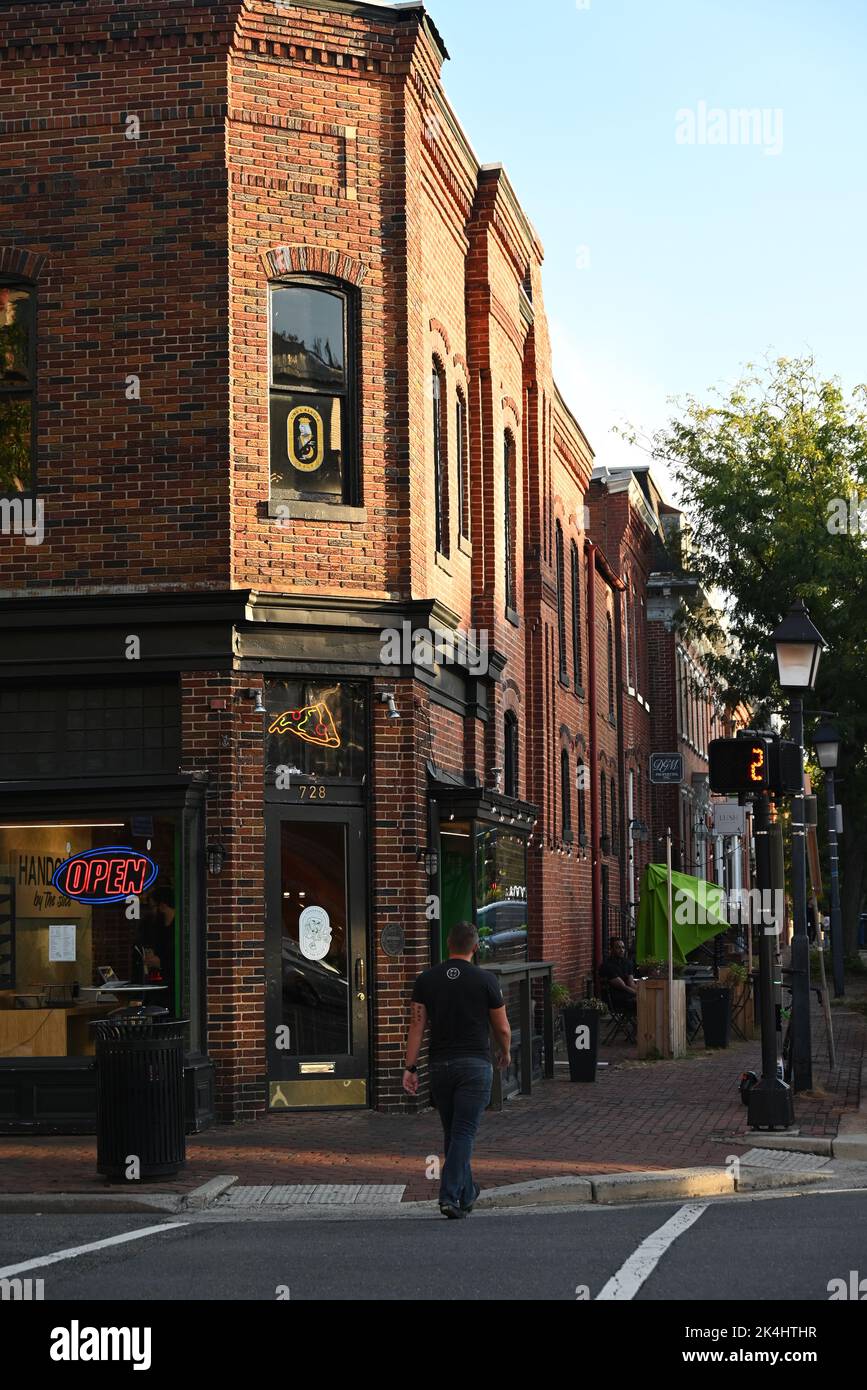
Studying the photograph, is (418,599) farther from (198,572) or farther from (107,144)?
(107,144)

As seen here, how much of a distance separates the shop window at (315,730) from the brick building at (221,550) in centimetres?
A: 3

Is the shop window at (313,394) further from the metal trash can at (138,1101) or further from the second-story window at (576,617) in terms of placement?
the second-story window at (576,617)

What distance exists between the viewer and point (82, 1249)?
31.2 feet

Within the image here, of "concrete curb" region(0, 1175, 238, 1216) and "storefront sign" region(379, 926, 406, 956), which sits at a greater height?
"storefront sign" region(379, 926, 406, 956)

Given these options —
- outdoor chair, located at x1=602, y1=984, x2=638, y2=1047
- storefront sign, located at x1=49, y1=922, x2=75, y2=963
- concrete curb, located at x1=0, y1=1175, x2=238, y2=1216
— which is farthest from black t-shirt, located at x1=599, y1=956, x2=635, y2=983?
concrete curb, located at x1=0, y1=1175, x2=238, y2=1216

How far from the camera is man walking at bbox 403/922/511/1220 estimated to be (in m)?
10.7

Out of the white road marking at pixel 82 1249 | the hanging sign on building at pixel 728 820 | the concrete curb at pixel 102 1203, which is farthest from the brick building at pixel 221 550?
the hanging sign on building at pixel 728 820

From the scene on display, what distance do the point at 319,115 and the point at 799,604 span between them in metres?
6.41

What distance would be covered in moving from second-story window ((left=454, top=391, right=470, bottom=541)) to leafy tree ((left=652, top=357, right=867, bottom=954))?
15539 mm

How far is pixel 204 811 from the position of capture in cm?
1598

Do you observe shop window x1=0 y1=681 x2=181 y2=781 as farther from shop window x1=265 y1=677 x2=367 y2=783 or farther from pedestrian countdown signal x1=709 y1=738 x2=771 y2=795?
pedestrian countdown signal x1=709 y1=738 x2=771 y2=795

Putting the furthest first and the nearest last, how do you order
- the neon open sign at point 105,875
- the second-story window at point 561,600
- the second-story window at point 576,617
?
the second-story window at point 576,617 < the second-story window at point 561,600 < the neon open sign at point 105,875

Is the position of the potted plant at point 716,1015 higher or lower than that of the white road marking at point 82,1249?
higher

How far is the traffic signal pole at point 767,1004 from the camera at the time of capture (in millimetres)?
14570
